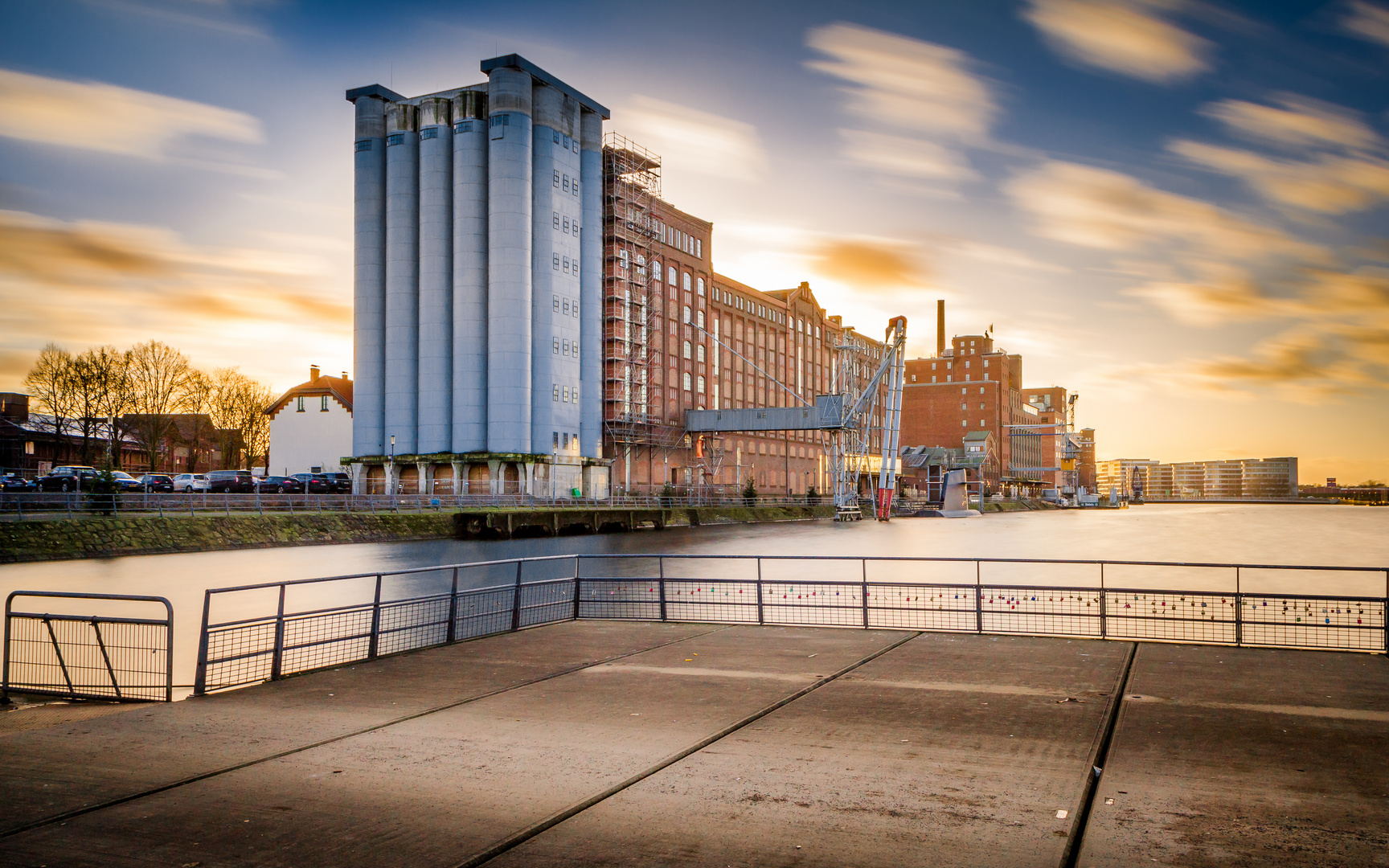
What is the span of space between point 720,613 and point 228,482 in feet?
199

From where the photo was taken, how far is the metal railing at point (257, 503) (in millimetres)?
43156

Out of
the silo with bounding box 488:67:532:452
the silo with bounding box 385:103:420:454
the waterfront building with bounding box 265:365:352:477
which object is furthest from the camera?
the waterfront building with bounding box 265:365:352:477

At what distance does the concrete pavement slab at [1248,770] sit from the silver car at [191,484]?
227 ft

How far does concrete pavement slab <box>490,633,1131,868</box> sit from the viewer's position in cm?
629

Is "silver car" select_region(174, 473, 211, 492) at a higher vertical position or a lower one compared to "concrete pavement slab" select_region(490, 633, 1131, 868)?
higher

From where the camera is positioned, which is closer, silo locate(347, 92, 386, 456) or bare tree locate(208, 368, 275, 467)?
silo locate(347, 92, 386, 456)

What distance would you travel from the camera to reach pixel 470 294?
79.6 m

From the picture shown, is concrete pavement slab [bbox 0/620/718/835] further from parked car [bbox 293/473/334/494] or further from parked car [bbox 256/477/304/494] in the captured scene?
parked car [bbox 293/473/334/494]

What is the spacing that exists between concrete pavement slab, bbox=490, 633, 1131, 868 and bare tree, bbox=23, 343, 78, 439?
8341 centimetres

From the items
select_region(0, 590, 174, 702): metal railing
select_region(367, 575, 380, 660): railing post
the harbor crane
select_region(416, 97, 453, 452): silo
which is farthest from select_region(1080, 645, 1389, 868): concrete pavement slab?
the harbor crane

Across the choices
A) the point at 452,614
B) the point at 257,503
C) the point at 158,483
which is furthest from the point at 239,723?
the point at 158,483

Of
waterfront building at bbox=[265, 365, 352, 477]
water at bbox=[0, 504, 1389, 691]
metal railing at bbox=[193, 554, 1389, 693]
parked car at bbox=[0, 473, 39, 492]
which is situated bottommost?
water at bbox=[0, 504, 1389, 691]

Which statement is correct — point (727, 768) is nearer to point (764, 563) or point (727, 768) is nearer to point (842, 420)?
point (764, 563)

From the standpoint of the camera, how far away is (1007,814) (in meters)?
6.94
